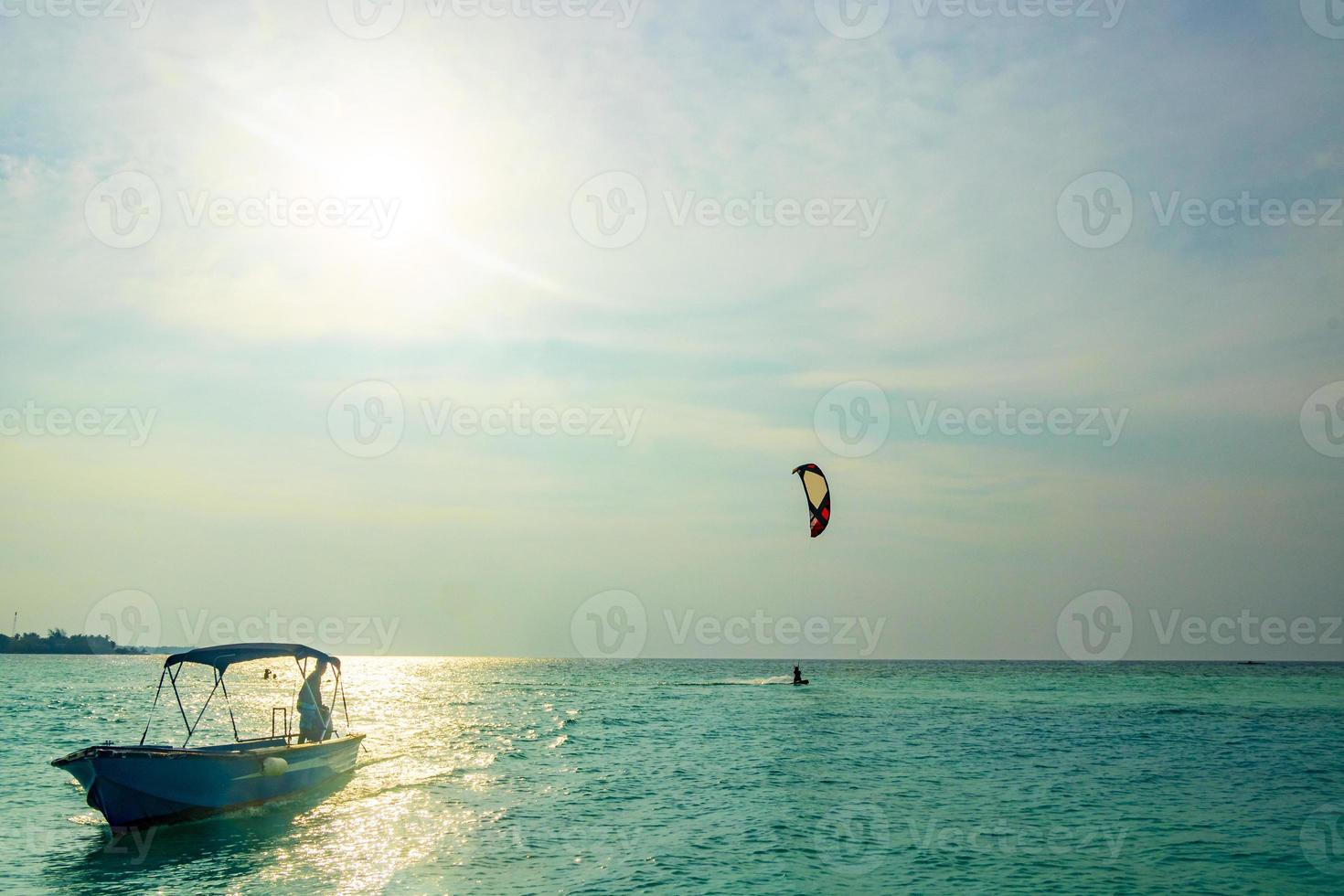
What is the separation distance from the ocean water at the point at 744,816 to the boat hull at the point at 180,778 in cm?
60

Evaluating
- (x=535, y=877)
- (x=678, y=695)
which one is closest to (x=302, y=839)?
(x=535, y=877)

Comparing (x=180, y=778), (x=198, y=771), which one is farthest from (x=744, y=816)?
(x=180, y=778)

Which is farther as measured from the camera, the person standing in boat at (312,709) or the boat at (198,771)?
the person standing in boat at (312,709)

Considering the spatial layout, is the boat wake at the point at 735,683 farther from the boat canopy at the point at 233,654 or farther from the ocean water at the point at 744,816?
the boat canopy at the point at 233,654

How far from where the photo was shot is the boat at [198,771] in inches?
801

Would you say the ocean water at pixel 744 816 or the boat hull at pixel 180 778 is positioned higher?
the boat hull at pixel 180 778

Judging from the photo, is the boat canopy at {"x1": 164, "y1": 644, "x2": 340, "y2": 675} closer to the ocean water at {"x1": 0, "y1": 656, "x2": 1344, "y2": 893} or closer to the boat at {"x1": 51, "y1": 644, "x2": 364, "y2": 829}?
the boat at {"x1": 51, "y1": 644, "x2": 364, "y2": 829}

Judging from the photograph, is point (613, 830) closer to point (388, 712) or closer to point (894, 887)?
point (894, 887)

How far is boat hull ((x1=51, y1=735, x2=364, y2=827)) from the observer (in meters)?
20.3

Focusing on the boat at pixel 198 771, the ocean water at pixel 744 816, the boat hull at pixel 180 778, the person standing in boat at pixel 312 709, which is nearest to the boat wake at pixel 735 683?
the ocean water at pixel 744 816

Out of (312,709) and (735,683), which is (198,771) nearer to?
(312,709)

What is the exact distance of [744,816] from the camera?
24.4 metres

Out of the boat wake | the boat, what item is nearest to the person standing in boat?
the boat

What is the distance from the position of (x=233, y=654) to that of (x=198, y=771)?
139 inches
